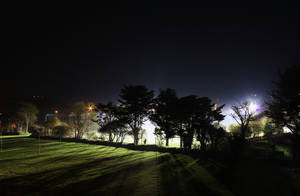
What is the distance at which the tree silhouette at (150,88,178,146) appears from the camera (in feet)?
77.2

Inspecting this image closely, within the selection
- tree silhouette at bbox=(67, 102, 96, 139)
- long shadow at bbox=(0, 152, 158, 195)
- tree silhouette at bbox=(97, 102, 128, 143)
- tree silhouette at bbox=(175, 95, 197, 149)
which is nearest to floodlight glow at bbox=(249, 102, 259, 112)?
tree silhouette at bbox=(175, 95, 197, 149)

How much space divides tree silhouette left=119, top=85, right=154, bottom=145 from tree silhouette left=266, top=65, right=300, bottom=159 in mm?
18550

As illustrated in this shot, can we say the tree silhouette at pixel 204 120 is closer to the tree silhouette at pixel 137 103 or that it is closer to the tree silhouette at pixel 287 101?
the tree silhouette at pixel 287 101

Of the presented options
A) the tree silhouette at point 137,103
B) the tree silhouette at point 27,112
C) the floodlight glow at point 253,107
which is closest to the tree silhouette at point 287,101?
the floodlight glow at point 253,107

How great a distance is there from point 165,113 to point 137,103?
607 cm

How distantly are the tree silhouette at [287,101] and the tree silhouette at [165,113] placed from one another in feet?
43.5

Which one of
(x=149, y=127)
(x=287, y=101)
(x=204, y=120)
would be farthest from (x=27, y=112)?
(x=287, y=101)

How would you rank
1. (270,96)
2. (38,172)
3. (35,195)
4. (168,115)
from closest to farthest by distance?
(35,195) < (38,172) < (270,96) < (168,115)

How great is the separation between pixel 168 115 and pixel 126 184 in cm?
1672

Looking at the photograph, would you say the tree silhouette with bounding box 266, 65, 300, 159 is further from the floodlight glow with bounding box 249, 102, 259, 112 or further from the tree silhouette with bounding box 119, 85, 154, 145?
the tree silhouette with bounding box 119, 85, 154, 145

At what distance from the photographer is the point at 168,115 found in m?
24.2

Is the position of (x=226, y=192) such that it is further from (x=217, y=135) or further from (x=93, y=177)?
(x=217, y=135)

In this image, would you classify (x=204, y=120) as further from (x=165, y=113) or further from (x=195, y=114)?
(x=165, y=113)

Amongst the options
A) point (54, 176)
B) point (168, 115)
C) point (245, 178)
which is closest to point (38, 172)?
point (54, 176)
